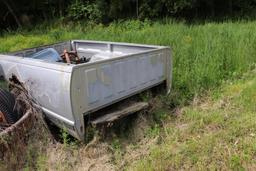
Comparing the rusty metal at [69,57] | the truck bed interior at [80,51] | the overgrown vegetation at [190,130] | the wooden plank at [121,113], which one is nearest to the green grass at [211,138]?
the overgrown vegetation at [190,130]

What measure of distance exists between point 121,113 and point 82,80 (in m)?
0.56

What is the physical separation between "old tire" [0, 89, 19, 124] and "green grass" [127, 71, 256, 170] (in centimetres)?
118

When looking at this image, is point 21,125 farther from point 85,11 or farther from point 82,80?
point 85,11

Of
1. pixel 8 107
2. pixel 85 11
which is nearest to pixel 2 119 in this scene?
pixel 8 107

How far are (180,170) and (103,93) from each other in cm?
92

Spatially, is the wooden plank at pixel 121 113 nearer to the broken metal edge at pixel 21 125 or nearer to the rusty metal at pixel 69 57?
the broken metal edge at pixel 21 125

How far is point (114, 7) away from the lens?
10148mm

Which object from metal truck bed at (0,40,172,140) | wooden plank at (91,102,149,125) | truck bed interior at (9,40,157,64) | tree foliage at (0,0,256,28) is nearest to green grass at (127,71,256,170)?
wooden plank at (91,102,149,125)

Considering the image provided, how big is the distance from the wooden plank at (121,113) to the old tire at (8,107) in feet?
2.55

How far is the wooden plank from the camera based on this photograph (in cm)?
271

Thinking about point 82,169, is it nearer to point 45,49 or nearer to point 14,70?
point 14,70

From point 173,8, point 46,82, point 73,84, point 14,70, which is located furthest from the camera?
point 173,8

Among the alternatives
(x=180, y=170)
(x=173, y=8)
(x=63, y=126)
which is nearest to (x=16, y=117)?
(x=63, y=126)

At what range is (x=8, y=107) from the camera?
2859mm
